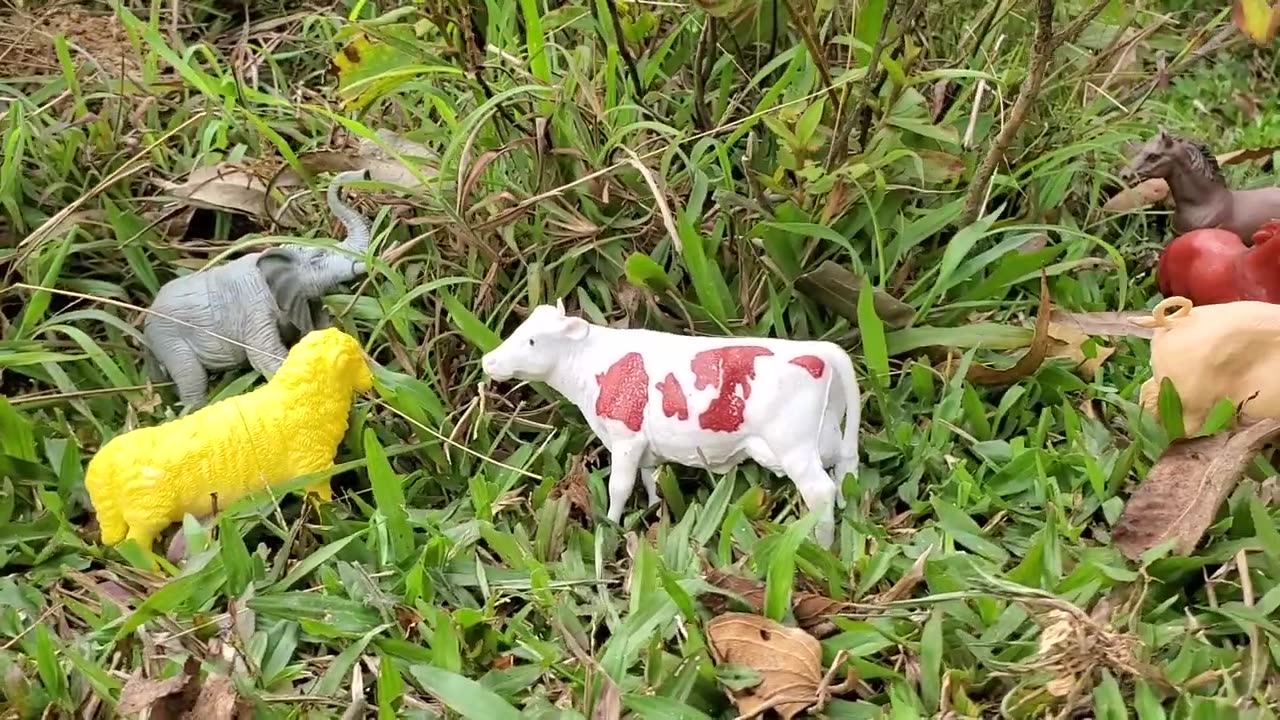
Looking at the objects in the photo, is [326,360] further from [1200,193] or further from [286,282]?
[1200,193]

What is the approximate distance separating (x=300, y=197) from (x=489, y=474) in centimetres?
65

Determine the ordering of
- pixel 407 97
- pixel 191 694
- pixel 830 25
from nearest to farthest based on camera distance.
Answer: pixel 191 694, pixel 830 25, pixel 407 97

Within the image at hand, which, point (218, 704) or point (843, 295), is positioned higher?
point (843, 295)

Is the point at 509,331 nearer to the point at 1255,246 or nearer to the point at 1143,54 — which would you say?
the point at 1255,246

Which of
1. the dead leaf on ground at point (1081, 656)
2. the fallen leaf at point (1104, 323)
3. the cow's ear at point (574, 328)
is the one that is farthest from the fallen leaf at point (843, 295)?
the dead leaf on ground at point (1081, 656)

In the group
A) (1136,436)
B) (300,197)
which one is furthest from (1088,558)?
(300,197)

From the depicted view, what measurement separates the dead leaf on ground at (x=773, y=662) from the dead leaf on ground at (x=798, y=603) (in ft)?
0.10

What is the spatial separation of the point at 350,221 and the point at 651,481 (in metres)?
0.65

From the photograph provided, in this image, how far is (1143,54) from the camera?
2.14m

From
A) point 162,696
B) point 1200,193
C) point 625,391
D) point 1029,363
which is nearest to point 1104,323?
point 1029,363

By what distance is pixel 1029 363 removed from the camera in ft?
4.92

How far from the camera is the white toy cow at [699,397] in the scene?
1293 mm

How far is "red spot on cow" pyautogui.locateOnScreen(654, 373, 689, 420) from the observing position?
1316 millimetres

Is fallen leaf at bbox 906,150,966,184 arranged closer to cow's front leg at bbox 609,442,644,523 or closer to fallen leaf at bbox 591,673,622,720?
cow's front leg at bbox 609,442,644,523
